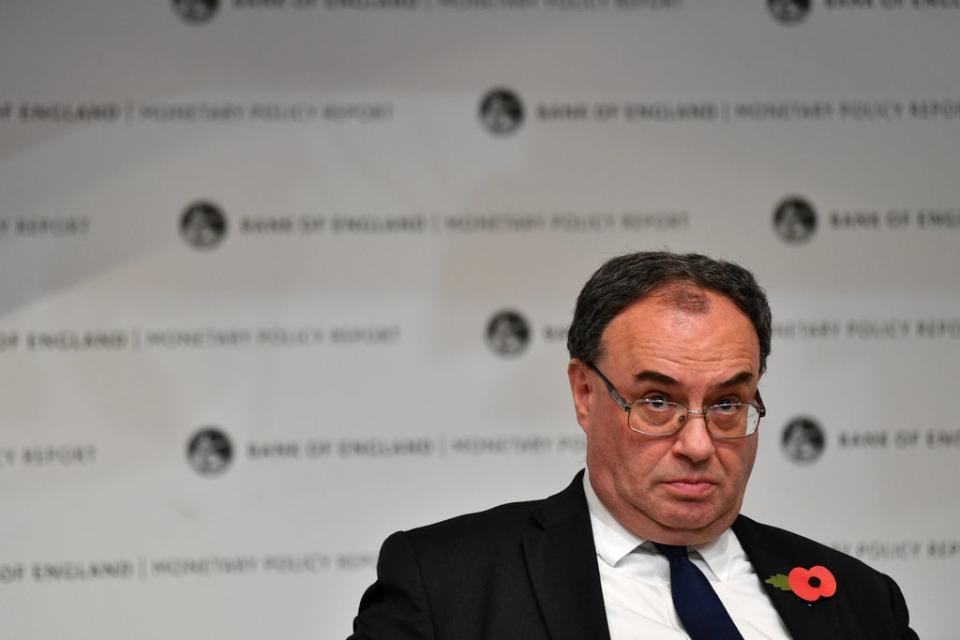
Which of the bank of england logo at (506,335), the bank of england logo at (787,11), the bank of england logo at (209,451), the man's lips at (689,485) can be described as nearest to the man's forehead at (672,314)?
the man's lips at (689,485)

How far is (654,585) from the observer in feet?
6.61

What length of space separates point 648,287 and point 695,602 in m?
0.58

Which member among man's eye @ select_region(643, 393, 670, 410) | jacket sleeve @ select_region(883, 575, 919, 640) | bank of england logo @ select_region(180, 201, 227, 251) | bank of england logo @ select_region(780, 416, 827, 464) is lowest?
jacket sleeve @ select_region(883, 575, 919, 640)

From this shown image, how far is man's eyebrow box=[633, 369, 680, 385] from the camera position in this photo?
75.4 inches

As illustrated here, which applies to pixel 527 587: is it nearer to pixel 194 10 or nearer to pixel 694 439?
pixel 694 439

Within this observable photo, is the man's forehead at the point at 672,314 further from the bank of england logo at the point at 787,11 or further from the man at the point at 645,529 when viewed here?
the bank of england logo at the point at 787,11

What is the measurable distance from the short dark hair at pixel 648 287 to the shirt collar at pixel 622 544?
0.29m

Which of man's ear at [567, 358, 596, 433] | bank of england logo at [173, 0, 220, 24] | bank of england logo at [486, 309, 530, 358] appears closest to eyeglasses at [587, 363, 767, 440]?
man's ear at [567, 358, 596, 433]

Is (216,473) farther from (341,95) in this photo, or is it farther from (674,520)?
(674,520)

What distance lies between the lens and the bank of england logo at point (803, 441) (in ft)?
11.2

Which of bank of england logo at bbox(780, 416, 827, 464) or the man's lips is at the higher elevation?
the man's lips

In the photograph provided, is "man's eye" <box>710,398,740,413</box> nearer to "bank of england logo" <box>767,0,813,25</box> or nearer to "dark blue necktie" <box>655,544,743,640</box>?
"dark blue necktie" <box>655,544,743,640</box>

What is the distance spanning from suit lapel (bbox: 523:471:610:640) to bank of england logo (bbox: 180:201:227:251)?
161 centimetres

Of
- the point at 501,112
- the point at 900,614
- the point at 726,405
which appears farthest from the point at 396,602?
the point at 501,112
